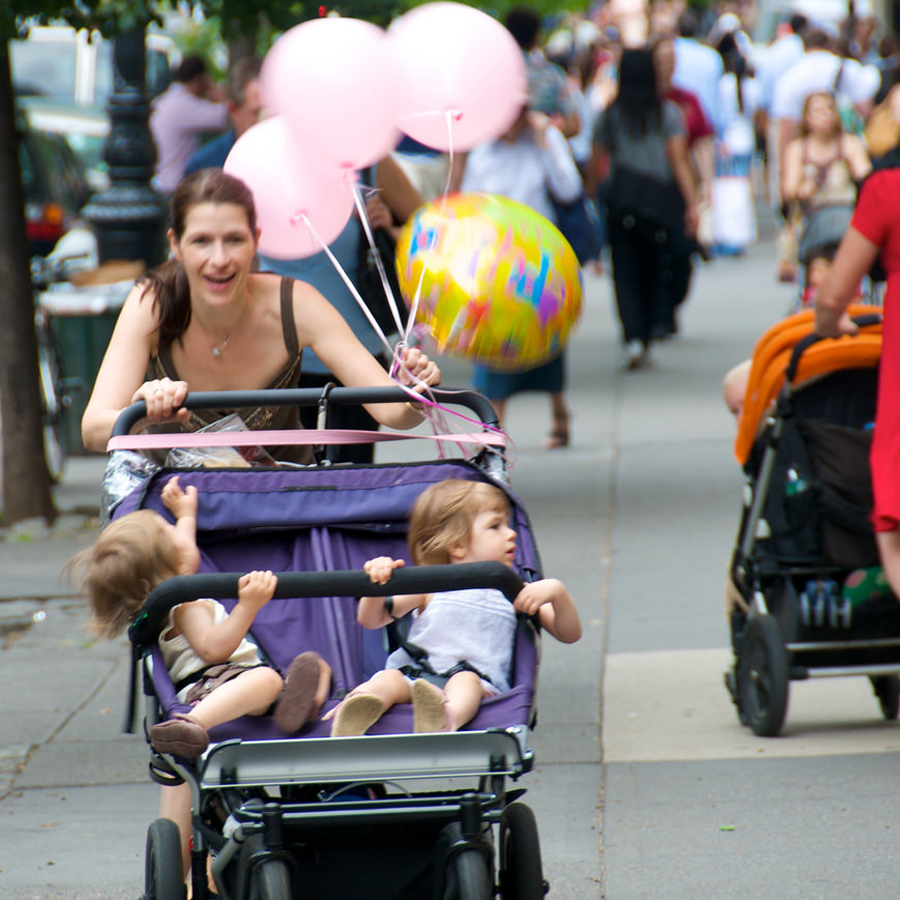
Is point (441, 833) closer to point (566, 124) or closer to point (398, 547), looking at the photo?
point (398, 547)

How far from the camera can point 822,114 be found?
33.2ft

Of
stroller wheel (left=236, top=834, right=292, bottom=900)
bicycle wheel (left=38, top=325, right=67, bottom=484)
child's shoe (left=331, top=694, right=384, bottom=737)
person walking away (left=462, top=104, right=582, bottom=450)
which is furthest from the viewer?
bicycle wheel (left=38, top=325, right=67, bottom=484)

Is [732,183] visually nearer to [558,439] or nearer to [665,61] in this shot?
[665,61]

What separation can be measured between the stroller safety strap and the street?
1145mm

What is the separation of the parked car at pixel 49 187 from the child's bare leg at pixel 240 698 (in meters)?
12.0

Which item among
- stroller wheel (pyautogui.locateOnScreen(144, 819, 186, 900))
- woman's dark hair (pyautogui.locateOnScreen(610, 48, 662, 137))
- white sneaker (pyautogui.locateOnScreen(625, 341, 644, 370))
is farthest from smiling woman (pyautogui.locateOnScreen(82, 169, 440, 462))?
white sneaker (pyautogui.locateOnScreen(625, 341, 644, 370))

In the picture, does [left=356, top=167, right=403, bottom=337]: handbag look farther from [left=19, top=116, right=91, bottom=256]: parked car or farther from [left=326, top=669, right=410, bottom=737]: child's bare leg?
[left=19, top=116, right=91, bottom=256]: parked car

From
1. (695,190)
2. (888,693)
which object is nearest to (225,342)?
(888,693)

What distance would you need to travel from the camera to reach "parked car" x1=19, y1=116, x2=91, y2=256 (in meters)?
15.5

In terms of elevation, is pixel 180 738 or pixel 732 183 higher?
pixel 180 738

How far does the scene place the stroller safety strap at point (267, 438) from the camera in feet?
12.2

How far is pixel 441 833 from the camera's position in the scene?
10.1 ft

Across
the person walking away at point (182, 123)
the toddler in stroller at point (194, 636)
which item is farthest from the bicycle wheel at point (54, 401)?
the toddler in stroller at point (194, 636)

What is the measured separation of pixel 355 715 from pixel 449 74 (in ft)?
6.30
